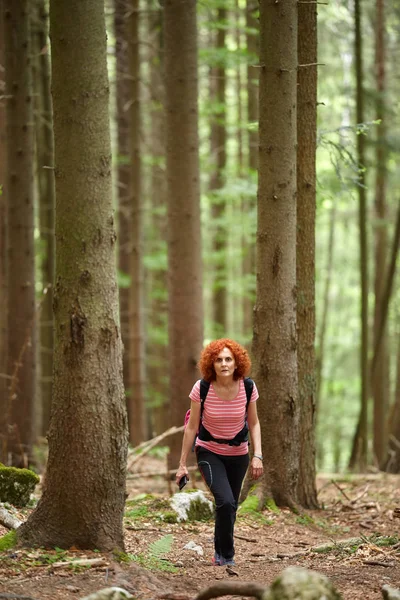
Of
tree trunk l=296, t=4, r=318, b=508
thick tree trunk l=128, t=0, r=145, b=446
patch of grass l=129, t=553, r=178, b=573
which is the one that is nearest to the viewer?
patch of grass l=129, t=553, r=178, b=573

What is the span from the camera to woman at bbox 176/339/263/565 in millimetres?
6719

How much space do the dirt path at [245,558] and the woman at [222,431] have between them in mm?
447

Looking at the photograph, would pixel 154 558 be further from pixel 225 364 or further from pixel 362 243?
pixel 362 243

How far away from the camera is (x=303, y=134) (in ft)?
31.7

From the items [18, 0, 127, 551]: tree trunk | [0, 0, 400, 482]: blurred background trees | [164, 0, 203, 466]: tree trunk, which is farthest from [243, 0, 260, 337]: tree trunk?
[18, 0, 127, 551]: tree trunk

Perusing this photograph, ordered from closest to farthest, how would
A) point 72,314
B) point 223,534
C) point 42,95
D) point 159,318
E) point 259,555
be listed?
point 72,314
point 223,534
point 259,555
point 42,95
point 159,318

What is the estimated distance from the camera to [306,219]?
9711 mm

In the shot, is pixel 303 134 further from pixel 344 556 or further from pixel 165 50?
pixel 344 556

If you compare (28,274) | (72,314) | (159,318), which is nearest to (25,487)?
(72,314)

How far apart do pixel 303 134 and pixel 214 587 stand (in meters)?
6.42

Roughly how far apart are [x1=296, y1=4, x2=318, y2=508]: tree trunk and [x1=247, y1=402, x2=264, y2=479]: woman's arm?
8.99ft

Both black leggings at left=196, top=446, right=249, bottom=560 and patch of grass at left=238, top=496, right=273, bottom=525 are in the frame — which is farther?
patch of grass at left=238, top=496, right=273, bottom=525

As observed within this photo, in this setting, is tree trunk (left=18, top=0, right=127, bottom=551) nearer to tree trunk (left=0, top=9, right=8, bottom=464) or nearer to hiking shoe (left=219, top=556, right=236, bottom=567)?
hiking shoe (left=219, top=556, right=236, bottom=567)

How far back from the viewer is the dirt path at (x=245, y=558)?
17.7 feet
